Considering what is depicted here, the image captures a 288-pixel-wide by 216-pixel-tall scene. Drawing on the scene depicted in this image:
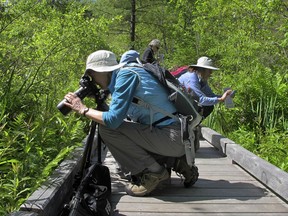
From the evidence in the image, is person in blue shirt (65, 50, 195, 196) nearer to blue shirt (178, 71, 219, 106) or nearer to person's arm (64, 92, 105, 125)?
person's arm (64, 92, 105, 125)

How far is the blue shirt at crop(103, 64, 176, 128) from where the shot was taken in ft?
10.8

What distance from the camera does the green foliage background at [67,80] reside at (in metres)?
3.71

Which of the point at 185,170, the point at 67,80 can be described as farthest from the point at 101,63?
the point at 67,80

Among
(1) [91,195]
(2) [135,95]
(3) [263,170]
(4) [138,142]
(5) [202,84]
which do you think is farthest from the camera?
(5) [202,84]

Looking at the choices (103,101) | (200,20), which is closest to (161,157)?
(103,101)

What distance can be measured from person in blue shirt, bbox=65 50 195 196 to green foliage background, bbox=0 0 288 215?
53 centimetres

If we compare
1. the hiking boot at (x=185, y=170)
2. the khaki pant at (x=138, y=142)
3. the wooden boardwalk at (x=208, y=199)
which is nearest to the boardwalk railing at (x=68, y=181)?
the wooden boardwalk at (x=208, y=199)

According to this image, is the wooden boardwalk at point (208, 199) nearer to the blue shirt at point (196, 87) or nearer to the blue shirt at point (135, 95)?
the blue shirt at point (135, 95)

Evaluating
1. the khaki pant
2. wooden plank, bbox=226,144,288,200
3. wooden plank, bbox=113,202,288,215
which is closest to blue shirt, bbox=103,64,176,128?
the khaki pant

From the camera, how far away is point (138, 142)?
3.59 m

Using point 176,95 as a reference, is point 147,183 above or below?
below

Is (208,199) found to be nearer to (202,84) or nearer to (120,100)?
(120,100)

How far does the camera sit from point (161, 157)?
3768mm

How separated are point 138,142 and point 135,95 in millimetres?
415
